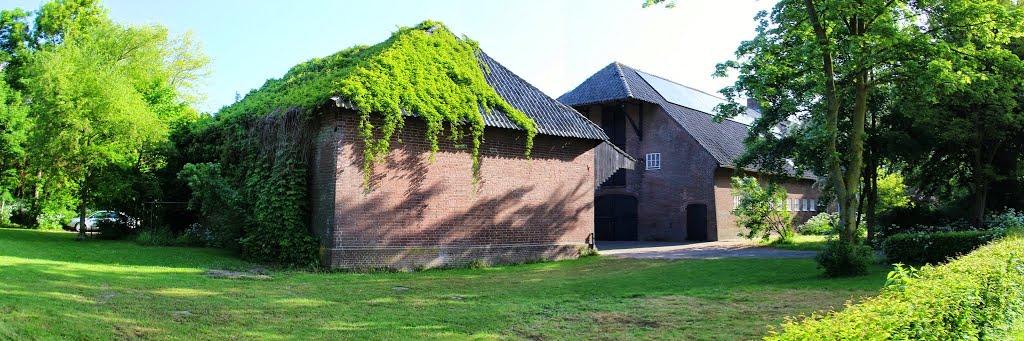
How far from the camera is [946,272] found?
256 inches

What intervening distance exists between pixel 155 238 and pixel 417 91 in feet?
29.2

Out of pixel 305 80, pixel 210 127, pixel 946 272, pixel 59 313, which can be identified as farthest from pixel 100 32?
pixel 946 272

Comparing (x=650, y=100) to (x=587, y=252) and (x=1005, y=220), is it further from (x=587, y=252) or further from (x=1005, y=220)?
(x=1005, y=220)

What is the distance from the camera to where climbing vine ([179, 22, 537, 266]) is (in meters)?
15.7

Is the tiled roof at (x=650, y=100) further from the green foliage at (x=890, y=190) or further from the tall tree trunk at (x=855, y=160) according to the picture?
the tall tree trunk at (x=855, y=160)

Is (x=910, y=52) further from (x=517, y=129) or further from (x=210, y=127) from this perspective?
(x=210, y=127)

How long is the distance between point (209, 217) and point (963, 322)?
712 inches

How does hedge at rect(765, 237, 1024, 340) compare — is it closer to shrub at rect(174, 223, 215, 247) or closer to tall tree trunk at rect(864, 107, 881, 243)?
tall tree trunk at rect(864, 107, 881, 243)

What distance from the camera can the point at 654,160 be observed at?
3181cm

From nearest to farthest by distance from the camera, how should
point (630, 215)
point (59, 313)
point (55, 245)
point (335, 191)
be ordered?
point (59, 313) < point (335, 191) < point (55, 245) < point (630, 215)

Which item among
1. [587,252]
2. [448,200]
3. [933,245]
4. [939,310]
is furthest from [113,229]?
[933,245]

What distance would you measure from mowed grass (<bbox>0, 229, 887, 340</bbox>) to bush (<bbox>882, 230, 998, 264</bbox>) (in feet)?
7.67

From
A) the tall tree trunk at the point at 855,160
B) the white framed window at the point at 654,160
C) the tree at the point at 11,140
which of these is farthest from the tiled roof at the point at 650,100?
the tree at the point at 11,140

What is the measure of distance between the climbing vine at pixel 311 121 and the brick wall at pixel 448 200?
1.28 feet
